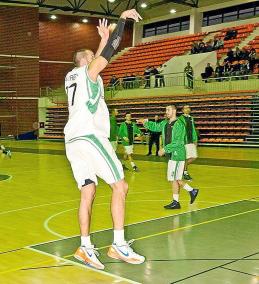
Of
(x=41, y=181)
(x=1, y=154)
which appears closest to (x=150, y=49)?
(x=1, y=154)

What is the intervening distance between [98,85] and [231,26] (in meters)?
29.9

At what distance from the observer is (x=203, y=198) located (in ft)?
28.6

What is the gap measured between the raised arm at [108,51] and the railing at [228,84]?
1937cm

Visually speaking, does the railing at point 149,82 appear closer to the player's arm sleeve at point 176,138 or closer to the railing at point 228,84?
the railing at point 228,84

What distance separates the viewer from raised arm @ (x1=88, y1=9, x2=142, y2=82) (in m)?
4.42

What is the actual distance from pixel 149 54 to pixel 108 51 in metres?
30.6

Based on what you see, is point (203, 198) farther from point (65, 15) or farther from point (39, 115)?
A: point (65, 15)

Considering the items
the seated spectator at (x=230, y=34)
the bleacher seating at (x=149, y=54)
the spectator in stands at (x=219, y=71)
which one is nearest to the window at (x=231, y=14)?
the bleacher seating at (x=149, y=54)

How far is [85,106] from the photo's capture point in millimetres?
4555

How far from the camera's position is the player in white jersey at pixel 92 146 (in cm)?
454

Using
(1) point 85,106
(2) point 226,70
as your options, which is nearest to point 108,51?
(1) point 85,106

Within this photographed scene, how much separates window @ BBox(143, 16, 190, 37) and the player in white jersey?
32.2m

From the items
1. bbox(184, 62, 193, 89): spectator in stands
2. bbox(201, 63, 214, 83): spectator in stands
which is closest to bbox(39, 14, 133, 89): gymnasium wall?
bbox(184, 62, 193, 89): spectator in stands

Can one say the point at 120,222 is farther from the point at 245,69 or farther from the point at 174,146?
the point at 245,69
